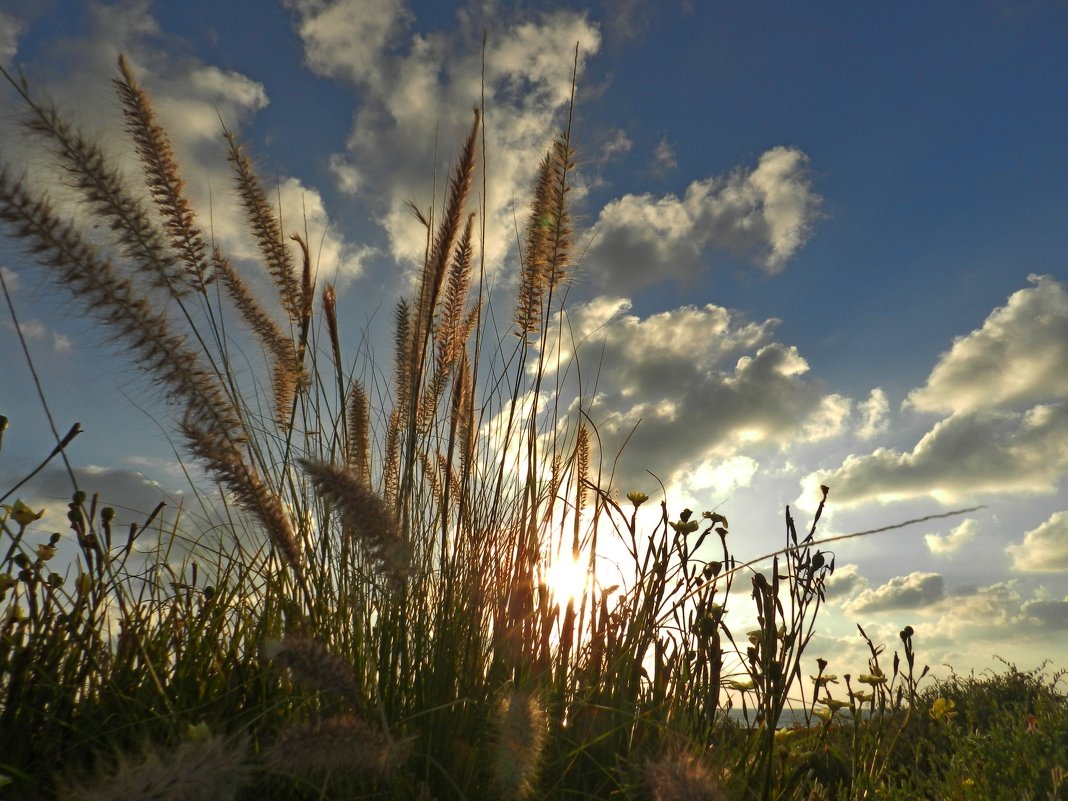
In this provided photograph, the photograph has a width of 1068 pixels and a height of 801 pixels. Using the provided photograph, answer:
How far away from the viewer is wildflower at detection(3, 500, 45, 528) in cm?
206

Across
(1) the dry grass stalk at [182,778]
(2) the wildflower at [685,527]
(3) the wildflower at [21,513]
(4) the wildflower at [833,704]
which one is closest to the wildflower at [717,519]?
(2) the wildflower at [685,527]

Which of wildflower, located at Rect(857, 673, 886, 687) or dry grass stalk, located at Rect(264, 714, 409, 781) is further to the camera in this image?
wildflower, located at Rect(857, 673, 886, 687)

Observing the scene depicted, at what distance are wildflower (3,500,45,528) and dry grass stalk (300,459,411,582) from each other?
1.15 meters

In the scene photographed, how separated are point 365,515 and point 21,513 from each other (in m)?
1.24

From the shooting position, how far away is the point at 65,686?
1863mm

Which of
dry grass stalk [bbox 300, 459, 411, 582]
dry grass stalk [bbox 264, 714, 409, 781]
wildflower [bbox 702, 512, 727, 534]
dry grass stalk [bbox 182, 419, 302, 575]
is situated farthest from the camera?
wildflower [bbox 702, 512, 727, 534]

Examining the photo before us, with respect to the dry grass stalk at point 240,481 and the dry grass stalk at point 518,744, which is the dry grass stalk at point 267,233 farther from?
the dry grass stalk at point 518,744

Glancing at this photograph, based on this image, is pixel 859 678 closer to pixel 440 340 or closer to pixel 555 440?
pixel 555 440

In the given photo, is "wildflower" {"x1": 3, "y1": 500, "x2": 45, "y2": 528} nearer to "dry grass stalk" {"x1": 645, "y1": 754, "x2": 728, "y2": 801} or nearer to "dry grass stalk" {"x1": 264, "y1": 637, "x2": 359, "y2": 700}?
"dry grass stalk" {"x1": 264, "y1": 637, "x2": 359, "y2": 700}

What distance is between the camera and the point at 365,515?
4.58 feet

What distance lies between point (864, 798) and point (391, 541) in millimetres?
1959

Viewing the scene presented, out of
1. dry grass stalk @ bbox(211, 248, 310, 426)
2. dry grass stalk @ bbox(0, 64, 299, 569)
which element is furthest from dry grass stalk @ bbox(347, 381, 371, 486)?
dry grass stalk @ bbox(0, 64, 299, 569)

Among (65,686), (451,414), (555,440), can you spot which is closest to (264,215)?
(451,414)

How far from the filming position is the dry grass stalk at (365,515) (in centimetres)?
139
